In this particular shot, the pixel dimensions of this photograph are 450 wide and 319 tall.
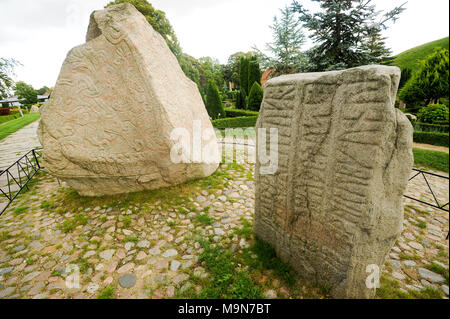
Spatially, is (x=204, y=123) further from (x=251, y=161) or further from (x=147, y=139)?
(x=251, y=161)

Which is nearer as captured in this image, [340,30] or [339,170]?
[339,170]

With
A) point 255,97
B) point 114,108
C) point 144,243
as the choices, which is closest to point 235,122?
point 255,97

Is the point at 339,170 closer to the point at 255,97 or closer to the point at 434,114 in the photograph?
the point at 434,114

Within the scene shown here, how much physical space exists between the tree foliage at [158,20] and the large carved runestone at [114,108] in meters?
18.3

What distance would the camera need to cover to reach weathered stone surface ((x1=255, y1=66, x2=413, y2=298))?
5.38 ft

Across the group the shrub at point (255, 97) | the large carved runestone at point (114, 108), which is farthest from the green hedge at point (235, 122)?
the large carved runestone at point (114, 108)

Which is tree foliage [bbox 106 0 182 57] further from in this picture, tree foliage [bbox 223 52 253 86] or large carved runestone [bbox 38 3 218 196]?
tree foliage [bbox 223 52 253 86]

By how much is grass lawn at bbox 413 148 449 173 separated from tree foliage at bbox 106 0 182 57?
817 inches

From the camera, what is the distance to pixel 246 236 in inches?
124

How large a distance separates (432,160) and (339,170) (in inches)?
272

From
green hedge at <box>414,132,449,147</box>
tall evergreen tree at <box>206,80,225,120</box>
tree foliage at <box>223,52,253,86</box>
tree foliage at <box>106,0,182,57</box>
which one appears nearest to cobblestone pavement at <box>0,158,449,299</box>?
green hedge at <box>414,132,449,147</box>

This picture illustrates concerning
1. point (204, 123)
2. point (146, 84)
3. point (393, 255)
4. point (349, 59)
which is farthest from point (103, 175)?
point (349, 59)

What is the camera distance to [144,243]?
10.2 feet

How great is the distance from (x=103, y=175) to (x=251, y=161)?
3.87 meters
